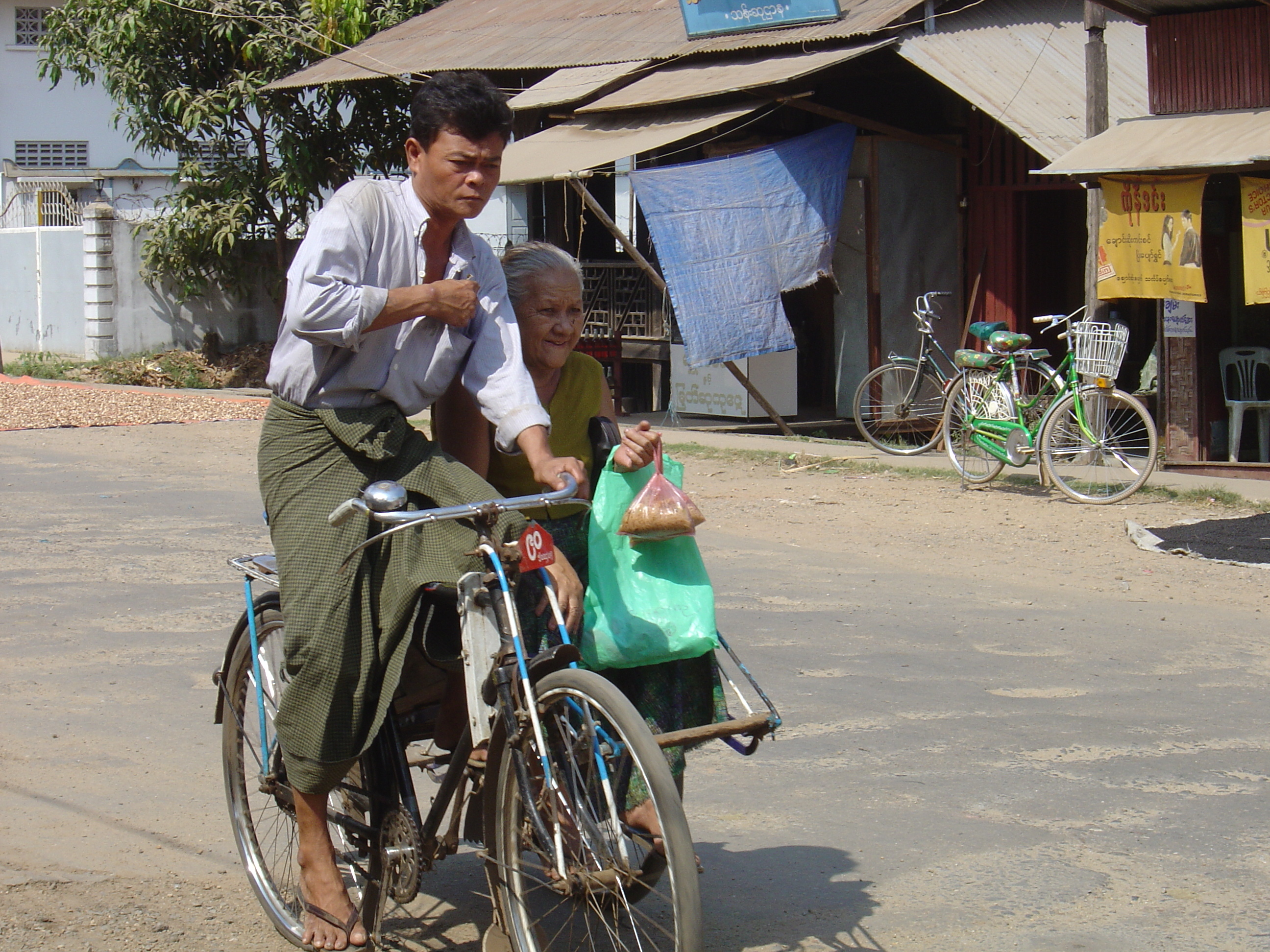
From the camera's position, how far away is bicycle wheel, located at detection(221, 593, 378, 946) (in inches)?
131

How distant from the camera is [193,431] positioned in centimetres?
1435

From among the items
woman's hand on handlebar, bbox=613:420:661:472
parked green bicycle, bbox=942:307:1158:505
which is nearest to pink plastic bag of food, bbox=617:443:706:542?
woman's hand on handlebar, bbox=613:420:661:472

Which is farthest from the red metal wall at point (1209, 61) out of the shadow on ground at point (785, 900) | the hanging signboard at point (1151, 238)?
the shadow on ground at point (785, 900)

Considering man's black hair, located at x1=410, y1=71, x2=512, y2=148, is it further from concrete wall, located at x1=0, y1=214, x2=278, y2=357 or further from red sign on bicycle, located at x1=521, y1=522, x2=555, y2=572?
concrete wall, located at x1=0, y1=214, x2=278, y2=357

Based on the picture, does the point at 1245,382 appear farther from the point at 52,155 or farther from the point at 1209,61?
the point at 52,155

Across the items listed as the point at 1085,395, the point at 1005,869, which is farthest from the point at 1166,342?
the point at 1005,869

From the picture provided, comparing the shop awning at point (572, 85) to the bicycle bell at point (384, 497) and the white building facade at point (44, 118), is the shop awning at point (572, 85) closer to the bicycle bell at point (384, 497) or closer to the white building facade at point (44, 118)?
the bicycle bell at point (384, 497)

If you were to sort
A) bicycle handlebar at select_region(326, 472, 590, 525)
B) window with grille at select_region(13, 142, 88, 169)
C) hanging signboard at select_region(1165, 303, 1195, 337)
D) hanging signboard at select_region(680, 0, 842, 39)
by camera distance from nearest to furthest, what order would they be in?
bicycle handlebar at select_region(326, 472, 590, 525), hanging signboard at select_region(1165, 303, 1195, 337), hanging signboard at select_region(680, 0, 842, 39), window with grille at select_region(13, 142, 88, 169)

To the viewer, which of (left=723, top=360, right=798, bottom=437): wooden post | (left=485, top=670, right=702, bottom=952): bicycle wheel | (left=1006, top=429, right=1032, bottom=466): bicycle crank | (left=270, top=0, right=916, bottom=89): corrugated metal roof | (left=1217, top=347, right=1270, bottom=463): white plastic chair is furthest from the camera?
(left=270, top=0, right=916, bottom=89): corrugated metal roof

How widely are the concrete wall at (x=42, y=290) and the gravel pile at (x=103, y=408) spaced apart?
3622 mm

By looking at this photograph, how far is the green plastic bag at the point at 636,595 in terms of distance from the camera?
301 centimetres

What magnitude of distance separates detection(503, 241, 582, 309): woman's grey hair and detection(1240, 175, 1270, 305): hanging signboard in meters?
7.84

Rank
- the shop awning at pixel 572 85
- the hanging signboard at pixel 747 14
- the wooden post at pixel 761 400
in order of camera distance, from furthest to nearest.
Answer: the shop awning at pixel 572 85 → the hanging signboard at pixel 747 14 → the wooden post at pixel 761 400

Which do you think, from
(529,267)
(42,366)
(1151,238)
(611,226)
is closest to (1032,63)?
(1151,238)
